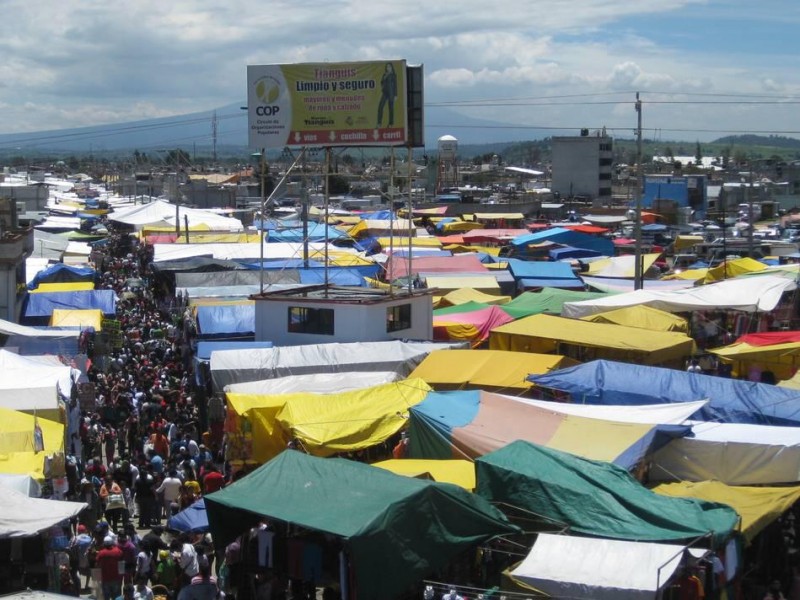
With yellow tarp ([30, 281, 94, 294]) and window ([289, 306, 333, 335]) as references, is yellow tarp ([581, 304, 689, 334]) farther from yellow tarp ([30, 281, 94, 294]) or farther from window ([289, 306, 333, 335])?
yellow tarp ([30, 281, 94, 294])

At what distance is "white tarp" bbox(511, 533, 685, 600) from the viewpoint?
7.81 meters

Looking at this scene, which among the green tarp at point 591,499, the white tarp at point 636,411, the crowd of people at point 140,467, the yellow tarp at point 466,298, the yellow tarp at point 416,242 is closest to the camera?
the green tarp at point 591,499

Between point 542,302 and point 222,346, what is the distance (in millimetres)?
7223

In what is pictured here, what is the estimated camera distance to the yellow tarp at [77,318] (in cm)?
2173

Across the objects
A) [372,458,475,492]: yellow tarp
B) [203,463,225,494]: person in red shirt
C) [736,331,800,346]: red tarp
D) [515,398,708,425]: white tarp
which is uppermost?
[736,331,800,346]: red tarp

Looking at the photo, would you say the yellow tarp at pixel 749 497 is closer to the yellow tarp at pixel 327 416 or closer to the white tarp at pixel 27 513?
the yellow tarp at pixel 327 416

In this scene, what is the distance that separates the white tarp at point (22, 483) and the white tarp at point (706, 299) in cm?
1216

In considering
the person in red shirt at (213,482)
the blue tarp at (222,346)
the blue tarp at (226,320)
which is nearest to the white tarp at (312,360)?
the blue tarp at (222,346)

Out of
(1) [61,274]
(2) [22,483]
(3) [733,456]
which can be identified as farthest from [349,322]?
(1) [61,274]

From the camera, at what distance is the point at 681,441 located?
38.1 feet

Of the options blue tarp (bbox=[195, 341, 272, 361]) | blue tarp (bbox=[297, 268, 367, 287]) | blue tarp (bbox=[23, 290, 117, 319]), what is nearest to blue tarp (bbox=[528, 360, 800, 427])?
blue tarp (bbox=[195, 341, 272, 361])

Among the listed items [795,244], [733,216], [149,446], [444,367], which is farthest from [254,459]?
[733,216]

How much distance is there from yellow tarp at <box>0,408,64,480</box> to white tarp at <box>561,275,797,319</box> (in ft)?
35.7

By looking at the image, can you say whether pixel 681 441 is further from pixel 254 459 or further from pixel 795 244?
pixel 795 244
